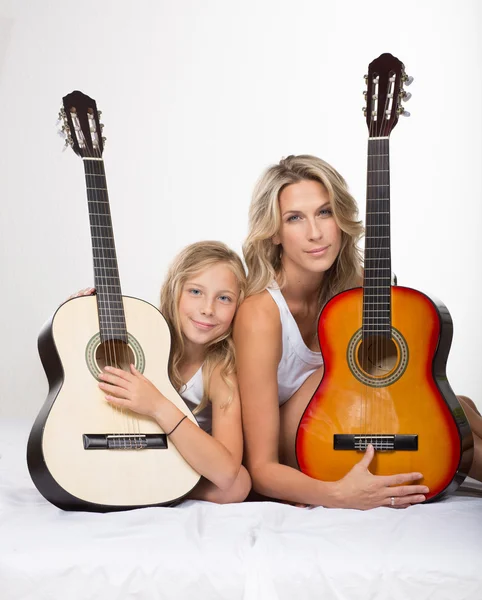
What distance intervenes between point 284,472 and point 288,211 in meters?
Answer: 0.77

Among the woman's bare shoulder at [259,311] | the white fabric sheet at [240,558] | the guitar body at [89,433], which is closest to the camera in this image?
the white fabric sheet at [240,558]

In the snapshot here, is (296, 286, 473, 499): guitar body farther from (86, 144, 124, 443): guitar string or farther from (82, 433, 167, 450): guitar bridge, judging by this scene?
(86, 144, 124, 443): guitar string

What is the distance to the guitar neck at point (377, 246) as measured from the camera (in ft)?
7.06

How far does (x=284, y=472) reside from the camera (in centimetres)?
217

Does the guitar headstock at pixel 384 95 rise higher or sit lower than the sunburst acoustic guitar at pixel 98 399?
higher

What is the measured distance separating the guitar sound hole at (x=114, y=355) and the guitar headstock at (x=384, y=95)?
36.8 inches

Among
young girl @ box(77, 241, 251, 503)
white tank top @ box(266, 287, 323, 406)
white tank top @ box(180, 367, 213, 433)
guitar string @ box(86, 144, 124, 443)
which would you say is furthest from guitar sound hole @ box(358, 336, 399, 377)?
guitar string @ box(86, 144, 124, 443)

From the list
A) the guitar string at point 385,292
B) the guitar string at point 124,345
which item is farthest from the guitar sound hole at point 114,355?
the guitar string at point 385,292

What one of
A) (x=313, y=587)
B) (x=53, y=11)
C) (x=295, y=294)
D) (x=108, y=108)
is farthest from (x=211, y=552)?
(x=53, y=11)

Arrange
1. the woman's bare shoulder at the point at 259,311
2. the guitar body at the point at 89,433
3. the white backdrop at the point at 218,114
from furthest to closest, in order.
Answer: the white backdrop at the point at 218,114 < the woman's bare shoulder at the point at 259,311 < the guitar body at the point at 89,433

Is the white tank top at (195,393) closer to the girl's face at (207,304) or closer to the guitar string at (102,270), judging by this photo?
the girl's face at (207,304)

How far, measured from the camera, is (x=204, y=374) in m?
2.31

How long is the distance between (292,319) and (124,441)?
65 centimetres

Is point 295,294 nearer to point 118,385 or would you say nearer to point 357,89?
point 118,385
